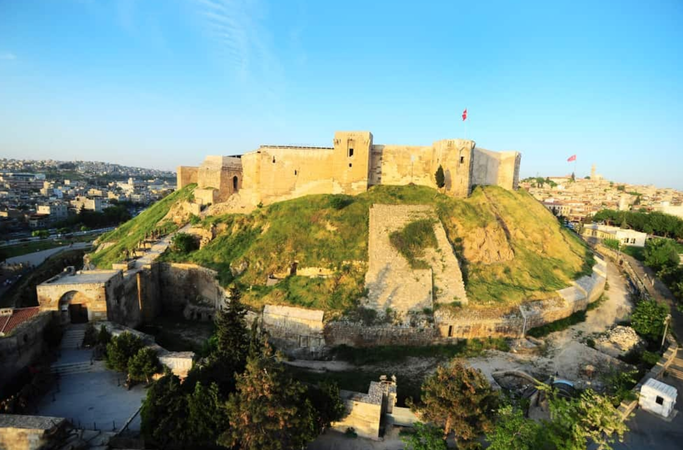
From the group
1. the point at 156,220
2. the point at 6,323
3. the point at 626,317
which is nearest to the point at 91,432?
the point at 6,323

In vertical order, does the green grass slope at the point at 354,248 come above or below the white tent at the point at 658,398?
above

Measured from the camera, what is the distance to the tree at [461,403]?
863cm

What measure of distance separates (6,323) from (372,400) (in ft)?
46.4

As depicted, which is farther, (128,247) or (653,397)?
(128,247)

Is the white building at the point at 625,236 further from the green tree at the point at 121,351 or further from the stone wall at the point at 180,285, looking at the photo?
the green tree at the point at 121,351

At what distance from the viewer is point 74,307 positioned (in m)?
15.4

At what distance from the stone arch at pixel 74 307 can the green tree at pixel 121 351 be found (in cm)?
350

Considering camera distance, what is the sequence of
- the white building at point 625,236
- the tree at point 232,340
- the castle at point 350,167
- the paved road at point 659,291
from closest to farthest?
the tree at point 232,340
the paved road at point 659,291
the castle at point 350,167
the white building at point 625,236

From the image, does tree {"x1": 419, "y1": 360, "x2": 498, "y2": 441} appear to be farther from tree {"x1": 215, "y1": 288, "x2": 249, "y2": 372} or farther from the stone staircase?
the stone staircase

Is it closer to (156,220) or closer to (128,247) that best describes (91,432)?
(128,247)

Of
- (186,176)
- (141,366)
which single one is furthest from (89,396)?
(186,176)

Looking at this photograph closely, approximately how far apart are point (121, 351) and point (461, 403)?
11.9 metres

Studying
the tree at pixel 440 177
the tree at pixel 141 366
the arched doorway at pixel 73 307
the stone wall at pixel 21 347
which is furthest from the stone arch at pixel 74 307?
the tree at pixel 440 177

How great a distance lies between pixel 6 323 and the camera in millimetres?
13336
